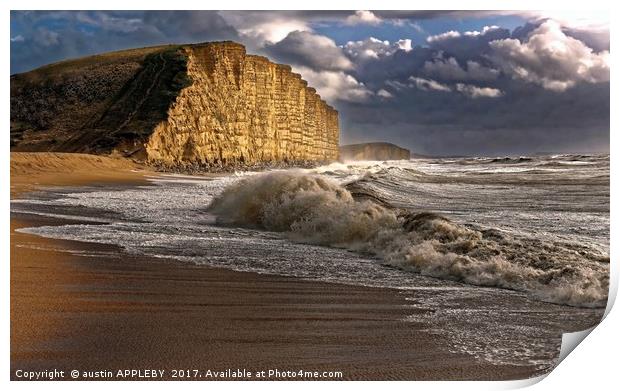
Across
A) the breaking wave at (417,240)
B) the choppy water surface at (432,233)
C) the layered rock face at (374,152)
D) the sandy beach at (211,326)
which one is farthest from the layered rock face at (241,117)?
the sandy beach at (211,326)

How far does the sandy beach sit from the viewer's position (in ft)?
11.7

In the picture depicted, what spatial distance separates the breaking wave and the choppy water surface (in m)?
0.02

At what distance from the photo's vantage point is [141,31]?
518cm

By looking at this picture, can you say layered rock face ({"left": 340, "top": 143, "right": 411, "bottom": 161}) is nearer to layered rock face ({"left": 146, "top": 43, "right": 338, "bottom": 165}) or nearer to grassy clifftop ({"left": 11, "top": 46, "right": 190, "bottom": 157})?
layered rock face ({"left": 146, "top": 43, "right": 338, "bottom": 165})

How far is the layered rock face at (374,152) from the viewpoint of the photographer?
7828 mm

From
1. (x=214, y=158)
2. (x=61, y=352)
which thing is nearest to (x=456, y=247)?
(x=61, y=352)

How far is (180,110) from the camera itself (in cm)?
2944

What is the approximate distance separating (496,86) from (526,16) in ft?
6.85

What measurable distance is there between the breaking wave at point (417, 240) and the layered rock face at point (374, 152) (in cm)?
50

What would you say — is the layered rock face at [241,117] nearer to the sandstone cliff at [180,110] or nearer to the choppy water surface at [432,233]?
the sandstone cliff at [180,110]

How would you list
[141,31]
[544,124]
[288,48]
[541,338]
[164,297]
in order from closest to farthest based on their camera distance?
[541,338] → [164,297] → [141,31] → [288,48] → [544,124]

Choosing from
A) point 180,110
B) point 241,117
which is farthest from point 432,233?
point 180,110

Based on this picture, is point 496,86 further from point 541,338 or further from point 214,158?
point 214,158

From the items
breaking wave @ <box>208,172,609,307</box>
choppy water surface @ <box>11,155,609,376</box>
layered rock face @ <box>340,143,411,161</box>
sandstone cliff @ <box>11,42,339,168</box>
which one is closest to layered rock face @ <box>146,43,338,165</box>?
sandstone cliff @ <box>11,42,339,168</box>
